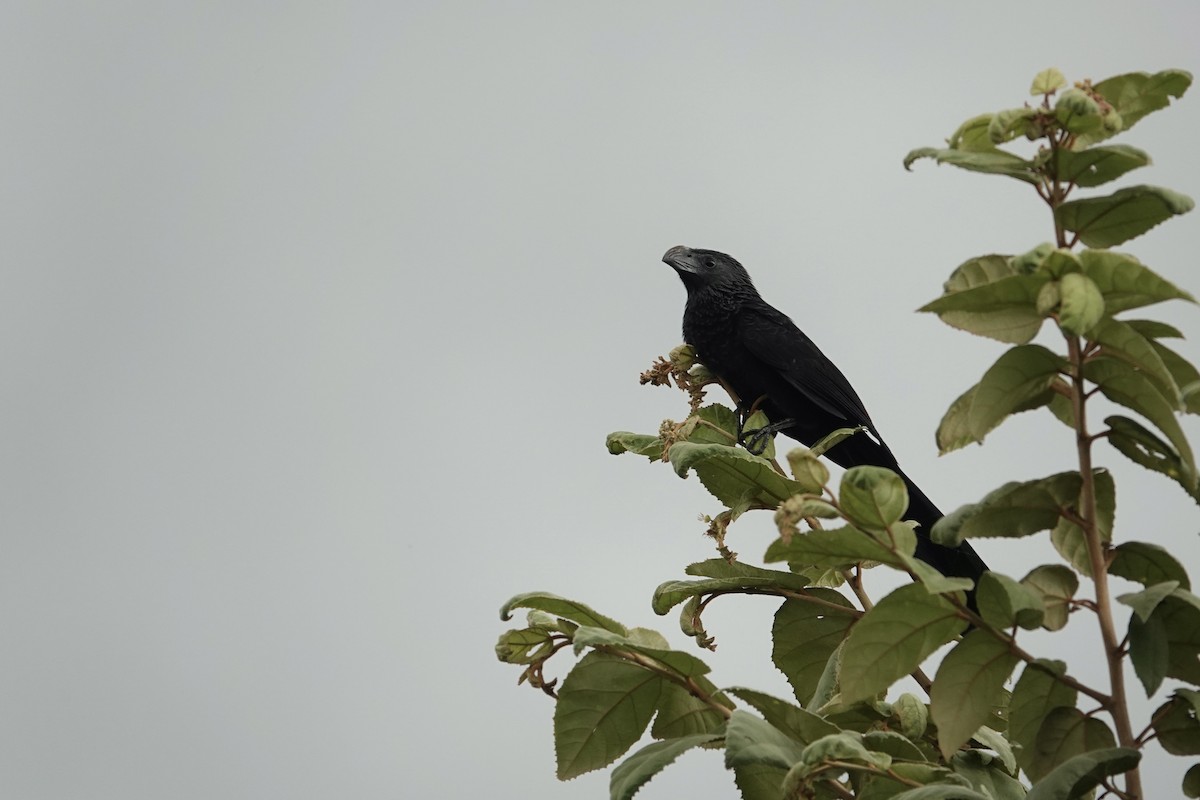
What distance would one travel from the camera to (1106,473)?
7.06 ft

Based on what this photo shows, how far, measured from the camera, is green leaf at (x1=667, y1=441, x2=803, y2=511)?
2.48m

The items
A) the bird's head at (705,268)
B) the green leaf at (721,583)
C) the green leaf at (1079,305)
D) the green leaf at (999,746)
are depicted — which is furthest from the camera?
the bird's head at (705,268)

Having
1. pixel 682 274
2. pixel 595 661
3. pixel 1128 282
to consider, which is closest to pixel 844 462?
pixel 682 274

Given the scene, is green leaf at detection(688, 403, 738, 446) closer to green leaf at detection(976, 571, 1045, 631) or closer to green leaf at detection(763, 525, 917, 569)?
green leaf at detection(763, 525, 917, 569)

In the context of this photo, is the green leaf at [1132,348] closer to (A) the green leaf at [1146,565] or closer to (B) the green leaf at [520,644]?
(A) the green leaf at [1146,565]

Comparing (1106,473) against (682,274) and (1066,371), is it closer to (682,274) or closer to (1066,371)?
(1066,371)

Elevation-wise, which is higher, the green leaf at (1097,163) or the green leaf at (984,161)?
the green leaf at (984,161)

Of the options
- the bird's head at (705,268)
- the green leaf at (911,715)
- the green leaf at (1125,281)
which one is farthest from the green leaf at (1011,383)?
the bird's head at (705,268)

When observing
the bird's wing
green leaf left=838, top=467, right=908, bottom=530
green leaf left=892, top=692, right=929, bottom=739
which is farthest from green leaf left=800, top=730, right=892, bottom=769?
the bird's wing

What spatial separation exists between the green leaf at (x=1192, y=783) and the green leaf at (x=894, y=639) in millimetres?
414

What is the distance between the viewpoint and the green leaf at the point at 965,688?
2.05 meters

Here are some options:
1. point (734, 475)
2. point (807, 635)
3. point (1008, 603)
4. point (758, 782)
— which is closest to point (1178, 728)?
point (1008, 603)

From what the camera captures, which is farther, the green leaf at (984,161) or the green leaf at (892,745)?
the green leaf at (892,745)

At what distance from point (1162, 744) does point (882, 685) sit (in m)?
0.43
